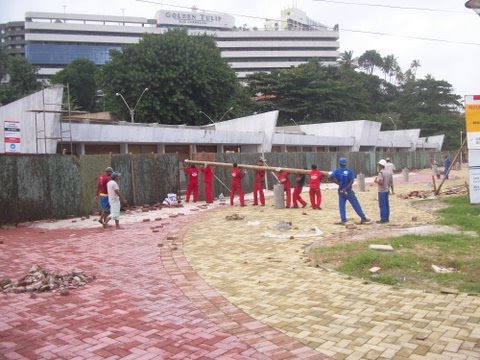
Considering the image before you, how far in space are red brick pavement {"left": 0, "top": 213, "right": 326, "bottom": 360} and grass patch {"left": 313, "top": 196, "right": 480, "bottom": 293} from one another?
91.2 inches

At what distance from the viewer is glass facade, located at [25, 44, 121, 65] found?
3482 inches

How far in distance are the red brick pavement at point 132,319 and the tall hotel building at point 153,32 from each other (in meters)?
84.8

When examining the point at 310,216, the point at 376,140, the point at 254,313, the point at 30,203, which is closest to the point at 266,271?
the point at 254,313

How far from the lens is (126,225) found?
43.3 feet

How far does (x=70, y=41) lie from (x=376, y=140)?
68453 millimetres

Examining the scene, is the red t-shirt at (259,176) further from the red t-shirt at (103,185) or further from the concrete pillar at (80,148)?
the concrete pillar at (80,148)

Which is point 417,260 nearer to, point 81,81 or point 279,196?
point 279,196

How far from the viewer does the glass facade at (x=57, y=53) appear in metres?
88.4

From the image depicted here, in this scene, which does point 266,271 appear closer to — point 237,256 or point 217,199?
point 237,256

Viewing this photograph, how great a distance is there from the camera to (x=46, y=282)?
682cm

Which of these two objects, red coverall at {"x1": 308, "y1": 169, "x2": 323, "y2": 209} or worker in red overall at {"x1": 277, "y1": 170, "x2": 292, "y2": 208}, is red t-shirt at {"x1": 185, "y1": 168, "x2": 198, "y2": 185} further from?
red coverall at {"x1": 308, "y1": 169, "x2": 323, "y2": 209}

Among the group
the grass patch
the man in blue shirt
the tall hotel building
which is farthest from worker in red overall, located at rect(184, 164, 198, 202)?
the tall hotel building

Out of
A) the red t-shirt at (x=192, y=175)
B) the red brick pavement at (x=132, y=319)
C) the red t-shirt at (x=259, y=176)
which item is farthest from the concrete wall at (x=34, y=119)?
the red brick pavement at (x=132, y=319)

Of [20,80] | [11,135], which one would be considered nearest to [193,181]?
[11,135]
